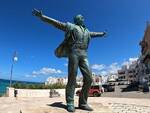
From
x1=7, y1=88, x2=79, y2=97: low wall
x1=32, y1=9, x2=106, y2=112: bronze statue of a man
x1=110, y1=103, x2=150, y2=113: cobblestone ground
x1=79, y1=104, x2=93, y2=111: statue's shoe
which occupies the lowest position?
x1=110, y1=103, x2=150, y2=113: cobblestone ground

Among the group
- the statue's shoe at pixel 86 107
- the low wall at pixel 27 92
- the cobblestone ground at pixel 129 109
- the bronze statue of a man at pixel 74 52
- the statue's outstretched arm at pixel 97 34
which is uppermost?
the statue's outstretched arm at pixel 97 34

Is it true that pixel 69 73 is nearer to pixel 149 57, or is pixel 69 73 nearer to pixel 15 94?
pixel 15 94


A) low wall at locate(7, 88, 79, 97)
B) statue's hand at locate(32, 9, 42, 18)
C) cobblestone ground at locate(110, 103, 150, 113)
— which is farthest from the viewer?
low wall at locate(7, 88, 79, 97)

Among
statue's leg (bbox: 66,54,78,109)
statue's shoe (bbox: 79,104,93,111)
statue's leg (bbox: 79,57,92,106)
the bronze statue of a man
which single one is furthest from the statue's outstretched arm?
statue's shoe (bbox: 79,104,93,111)

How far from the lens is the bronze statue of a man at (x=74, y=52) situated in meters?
8.28

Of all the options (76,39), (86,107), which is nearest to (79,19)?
(76,39)

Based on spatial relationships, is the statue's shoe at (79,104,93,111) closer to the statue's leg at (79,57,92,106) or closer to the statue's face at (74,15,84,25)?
the statue's leg at (79,57,92,106)

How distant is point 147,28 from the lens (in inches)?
3174

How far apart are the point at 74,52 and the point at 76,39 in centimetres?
39

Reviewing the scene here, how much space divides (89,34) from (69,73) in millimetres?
1356

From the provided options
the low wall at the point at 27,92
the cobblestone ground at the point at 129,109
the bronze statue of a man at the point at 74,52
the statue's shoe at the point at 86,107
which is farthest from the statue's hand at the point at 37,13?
the low wall at the point at 27,92

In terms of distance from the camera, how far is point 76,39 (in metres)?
8.47

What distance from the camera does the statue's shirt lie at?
8.43m

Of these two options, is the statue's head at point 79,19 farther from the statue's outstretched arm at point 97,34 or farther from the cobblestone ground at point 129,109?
the cobblestone ground at point 129,109
